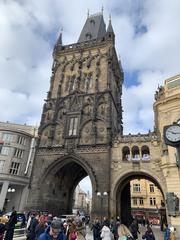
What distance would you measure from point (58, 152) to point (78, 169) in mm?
5405

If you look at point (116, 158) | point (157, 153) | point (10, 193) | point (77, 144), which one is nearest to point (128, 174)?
point (116, 158)

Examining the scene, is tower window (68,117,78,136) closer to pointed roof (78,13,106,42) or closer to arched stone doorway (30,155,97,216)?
arched stone doorway (30,155,97,216)

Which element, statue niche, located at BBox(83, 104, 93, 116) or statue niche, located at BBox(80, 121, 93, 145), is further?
statue niche, located at BBox(83, 104, 93, 116)

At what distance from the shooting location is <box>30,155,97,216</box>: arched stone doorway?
26078 mm

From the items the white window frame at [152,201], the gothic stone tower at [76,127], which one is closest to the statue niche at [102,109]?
the gothic stone tower at [76,127]

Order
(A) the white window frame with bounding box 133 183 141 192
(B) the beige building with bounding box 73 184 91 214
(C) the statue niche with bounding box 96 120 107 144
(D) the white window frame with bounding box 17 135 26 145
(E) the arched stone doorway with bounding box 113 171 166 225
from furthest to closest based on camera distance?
(B) the beige building with bounding box 73 184 91 214 < (A) the white window frame with bounding box 133 183 141 192 < (D) the white window frame with bounding box 17 135 26 145 < (C) the statue niche with bounding box 96 120 107 144 < (E) the arched stone doorway with bounding box 113 171 166 225

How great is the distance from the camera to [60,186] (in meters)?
29.7

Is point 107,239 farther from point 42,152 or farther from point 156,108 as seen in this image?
point 42,152

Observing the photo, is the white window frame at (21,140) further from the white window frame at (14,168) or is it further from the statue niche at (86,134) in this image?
the statue niche at (86,134)

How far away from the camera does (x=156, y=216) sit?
4178 centimetres

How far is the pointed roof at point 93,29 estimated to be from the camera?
1602 inches

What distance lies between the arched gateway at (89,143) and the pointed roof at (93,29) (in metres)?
3.59

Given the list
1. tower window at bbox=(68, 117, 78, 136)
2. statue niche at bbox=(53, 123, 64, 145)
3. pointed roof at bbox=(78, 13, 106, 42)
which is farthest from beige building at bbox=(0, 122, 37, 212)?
pointed roof at bbox=(78, 13, 106, 42)

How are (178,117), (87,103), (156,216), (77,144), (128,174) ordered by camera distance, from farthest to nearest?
(156,216) → (87,103) → (77,144) → (128,174) → (178,117)
